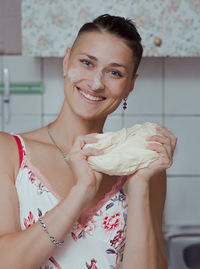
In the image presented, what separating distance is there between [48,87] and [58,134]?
0.94 meters

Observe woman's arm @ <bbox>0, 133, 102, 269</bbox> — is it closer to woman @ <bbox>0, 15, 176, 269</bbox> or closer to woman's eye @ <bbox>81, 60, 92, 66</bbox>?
woman @ <bbox>0, 15, 176, 269</bbox>

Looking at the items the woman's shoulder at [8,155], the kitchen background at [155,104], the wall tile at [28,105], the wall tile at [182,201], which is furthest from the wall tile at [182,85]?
the woman's shoulder at [8,155]

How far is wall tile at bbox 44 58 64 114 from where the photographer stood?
2.08m

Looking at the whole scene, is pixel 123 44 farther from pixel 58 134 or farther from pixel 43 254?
pixel 43 254

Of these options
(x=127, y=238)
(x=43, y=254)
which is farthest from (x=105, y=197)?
(x=43, y=254)

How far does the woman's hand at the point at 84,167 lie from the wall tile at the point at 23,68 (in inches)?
45.7

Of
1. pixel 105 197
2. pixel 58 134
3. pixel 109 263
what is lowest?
pixel 109 263

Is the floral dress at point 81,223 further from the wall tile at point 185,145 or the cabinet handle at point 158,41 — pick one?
the wall tile at point 185,145

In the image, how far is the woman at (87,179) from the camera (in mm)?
970

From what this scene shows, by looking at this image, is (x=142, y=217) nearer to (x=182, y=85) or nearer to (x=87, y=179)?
(x=87, y=179)

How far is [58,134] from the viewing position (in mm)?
1180

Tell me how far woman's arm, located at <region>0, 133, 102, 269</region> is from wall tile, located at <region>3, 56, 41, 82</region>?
114 cm

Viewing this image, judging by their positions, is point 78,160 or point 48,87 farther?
point 48,87

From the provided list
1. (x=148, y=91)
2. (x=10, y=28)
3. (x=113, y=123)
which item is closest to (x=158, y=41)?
(x=148, y=91)
